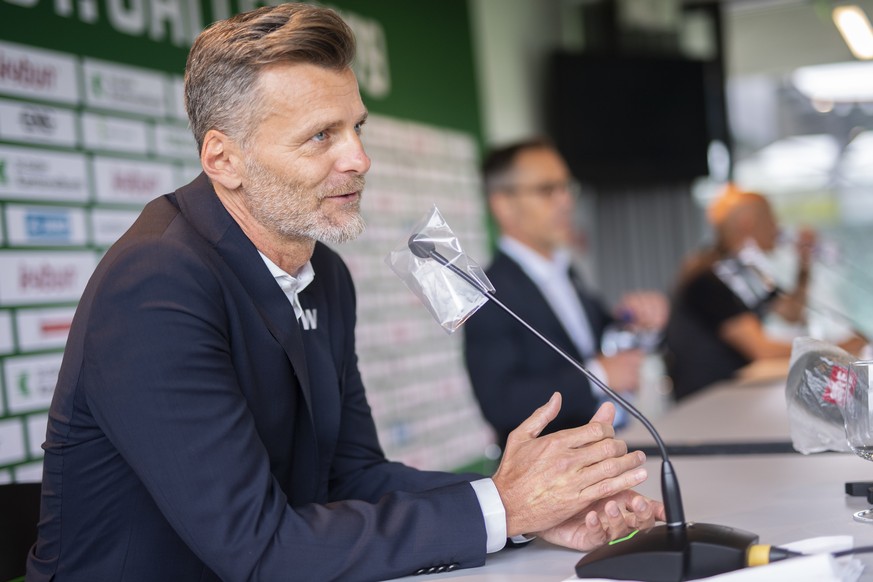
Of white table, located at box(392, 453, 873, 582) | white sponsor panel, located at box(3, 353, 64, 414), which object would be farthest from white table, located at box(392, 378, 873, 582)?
white sponsor panel, located at box(3, 353, 64, 414)

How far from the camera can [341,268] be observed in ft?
5.53

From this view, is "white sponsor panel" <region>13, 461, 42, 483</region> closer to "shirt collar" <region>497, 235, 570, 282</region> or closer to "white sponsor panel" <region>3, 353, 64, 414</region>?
"white sponsor panel" <region>3, 353, 64, 414</region>

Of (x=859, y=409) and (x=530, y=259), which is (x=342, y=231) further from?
(x=530, y=259)

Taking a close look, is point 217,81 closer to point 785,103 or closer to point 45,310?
point 45,310

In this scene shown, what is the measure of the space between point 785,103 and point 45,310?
5.93 metres

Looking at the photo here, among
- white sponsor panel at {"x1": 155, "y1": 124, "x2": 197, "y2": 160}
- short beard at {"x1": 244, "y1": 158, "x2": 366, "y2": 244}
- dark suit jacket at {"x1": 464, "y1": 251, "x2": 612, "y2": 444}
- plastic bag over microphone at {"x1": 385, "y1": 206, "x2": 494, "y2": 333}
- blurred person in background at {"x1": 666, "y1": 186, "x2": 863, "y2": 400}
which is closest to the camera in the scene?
plastic bag over microphone at {"x1": 385, "y1": 206, "x2": 494, "y2": 333}

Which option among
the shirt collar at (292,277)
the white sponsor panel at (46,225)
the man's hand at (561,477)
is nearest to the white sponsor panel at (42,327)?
the white sponsor panel at (46,225)

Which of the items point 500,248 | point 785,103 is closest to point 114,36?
point 500,248

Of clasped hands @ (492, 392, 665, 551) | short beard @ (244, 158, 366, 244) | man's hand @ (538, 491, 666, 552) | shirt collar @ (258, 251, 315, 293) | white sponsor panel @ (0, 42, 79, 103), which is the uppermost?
white sponsor panel @ (0, 42, 79, 103)

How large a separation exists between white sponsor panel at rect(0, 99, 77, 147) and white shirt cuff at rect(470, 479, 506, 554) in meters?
2.02

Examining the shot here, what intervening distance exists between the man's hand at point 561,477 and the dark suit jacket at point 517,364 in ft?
5.18

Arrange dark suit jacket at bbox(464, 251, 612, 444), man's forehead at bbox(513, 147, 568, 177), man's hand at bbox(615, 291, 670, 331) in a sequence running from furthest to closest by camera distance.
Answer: man's hand at bbox(615, 291, 670, 331) → man's forehead at bbox(513, 147, 568, 177) → dark suit jacket at bbox(464, 251, 612, 444)

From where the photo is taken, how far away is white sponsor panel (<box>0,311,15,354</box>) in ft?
8.76

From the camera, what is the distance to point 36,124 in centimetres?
280
